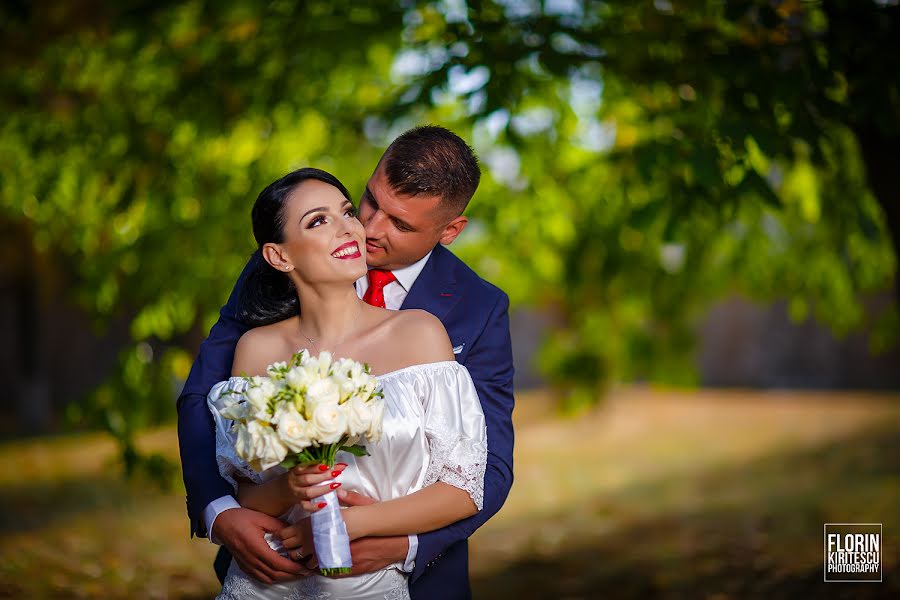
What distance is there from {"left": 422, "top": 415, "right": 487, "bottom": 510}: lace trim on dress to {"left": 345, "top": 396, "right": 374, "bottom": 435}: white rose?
0.32m

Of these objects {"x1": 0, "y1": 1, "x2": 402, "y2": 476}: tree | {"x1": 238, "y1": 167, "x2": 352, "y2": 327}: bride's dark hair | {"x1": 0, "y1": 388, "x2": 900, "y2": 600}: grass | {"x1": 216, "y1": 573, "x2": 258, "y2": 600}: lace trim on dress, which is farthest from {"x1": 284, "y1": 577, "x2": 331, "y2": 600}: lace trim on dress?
{"x1": 0, "y1": 388, "x2": 900, "y2": 600}: grass

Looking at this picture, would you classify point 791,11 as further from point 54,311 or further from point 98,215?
point 54,311

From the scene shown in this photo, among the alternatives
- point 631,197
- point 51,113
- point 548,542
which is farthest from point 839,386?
point 51,113

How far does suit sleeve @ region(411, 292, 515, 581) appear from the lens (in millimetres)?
2824

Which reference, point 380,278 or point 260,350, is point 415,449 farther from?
point 380,278

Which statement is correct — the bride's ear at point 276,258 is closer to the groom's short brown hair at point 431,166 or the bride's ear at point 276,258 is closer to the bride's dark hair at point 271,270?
the bride's dark hair at point 271,270

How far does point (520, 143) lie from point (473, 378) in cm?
263

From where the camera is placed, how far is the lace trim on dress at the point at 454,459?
8.67 feet

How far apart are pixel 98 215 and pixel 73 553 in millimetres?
3545

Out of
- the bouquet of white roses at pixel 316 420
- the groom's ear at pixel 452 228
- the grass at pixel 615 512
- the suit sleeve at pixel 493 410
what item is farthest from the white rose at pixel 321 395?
the grass at pixel 615 512

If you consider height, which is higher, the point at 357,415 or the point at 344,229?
the point at 344,229

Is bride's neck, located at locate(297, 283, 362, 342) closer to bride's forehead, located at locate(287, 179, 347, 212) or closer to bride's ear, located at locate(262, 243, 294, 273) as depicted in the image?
bride's ear, located at locate(262, 243, 294, 273)

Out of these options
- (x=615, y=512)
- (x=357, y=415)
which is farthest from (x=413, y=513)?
(x=615, y=512)

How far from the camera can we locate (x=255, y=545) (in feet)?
8.71
